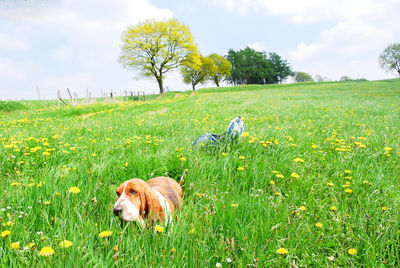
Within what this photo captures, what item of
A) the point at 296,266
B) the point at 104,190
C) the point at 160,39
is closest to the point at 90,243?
the point at 104,190

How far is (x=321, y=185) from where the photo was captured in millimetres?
2361

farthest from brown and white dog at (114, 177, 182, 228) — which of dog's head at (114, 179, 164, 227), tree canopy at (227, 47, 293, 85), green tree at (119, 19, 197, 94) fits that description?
tree canopy at (227, 47, 293, 85)

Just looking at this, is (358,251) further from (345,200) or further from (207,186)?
(207,186)

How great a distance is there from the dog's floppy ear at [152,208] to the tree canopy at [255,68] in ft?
279

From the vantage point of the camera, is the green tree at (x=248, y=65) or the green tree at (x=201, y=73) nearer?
the green tree at (x=201, y=73)

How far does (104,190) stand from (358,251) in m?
2.10

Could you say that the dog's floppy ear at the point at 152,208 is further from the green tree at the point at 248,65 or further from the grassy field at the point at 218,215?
the green tree at the point at 248,65

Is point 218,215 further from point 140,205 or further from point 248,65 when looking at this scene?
point 248,65

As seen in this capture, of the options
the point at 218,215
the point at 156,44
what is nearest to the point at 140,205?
the point at 218,215

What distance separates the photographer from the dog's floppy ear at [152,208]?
4.93 feet

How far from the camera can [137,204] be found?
4.77ft

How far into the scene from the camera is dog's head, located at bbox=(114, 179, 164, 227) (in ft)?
4.46

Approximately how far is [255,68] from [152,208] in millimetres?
89814

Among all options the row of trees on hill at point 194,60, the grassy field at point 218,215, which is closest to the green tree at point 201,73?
the row of trees on hill at point 194,60
